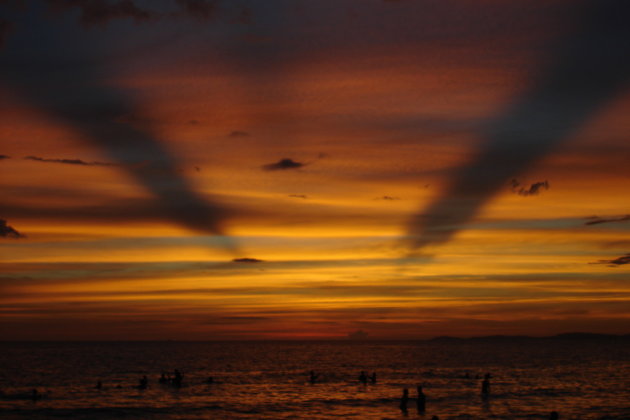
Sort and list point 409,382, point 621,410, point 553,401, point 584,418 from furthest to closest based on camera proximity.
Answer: point 409,382 < point 553,401 < point 621,410 < point 584,418

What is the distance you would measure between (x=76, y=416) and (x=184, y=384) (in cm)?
2704

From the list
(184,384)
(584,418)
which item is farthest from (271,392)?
(584,418)

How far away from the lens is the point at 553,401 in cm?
5928

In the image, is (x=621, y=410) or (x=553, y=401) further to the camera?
(x=553, y=401)

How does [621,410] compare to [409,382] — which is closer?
[621,410]

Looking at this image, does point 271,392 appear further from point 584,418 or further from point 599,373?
point 599,373

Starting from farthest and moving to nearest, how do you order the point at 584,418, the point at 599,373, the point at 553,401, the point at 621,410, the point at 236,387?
the point at 599,373 < the point at 236,387 < the point at 553,401 < the point at 621,410 < the point at 584,418

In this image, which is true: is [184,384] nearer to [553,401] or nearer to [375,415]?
[375,415]

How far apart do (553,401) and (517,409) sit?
25.3ft

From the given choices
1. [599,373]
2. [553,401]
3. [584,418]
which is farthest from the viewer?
[599,373]

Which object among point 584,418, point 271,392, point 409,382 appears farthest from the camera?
point 409,382

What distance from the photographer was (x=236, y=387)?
245 feet

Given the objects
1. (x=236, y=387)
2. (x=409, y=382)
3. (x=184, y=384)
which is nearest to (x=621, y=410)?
(x=409, y=382)

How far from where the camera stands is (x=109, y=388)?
239 ft
